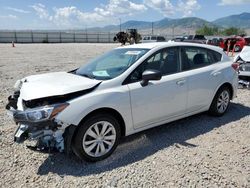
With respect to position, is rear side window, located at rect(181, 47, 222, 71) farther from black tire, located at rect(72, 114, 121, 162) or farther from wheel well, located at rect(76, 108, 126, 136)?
black tire, located at rect(72, 114, 121, 162)

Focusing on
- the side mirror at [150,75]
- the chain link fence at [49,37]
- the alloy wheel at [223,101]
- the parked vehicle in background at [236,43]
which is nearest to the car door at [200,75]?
the alloy wheel at [223,101]

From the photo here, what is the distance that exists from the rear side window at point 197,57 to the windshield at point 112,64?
0.83m

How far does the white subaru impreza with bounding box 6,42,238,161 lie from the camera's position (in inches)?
138

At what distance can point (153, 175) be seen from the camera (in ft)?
11.6

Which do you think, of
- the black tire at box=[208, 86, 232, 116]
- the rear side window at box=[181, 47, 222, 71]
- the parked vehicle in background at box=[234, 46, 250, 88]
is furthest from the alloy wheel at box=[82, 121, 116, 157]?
the parked vehicle in background at box=[234, 46, 250, 88]

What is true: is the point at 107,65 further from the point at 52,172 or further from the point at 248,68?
the point at 248,68

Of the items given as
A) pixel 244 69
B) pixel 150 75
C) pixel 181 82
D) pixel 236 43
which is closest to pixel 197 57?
pixel 181 82

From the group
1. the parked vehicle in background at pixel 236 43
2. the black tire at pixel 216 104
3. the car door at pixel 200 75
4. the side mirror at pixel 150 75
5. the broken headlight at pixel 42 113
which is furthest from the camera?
the parked vehicle in background at pixel 236 43

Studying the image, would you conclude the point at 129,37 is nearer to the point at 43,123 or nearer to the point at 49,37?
the point at 49,37

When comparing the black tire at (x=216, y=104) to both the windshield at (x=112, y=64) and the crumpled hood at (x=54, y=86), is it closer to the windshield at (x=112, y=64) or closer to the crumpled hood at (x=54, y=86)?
the windshield at (x=112, y=64)

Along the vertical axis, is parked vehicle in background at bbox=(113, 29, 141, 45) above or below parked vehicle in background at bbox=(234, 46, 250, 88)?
above

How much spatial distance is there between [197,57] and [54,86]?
279cm

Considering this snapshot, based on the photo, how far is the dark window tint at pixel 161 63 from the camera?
13.8 ft

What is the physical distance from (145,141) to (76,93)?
148 centimetres
